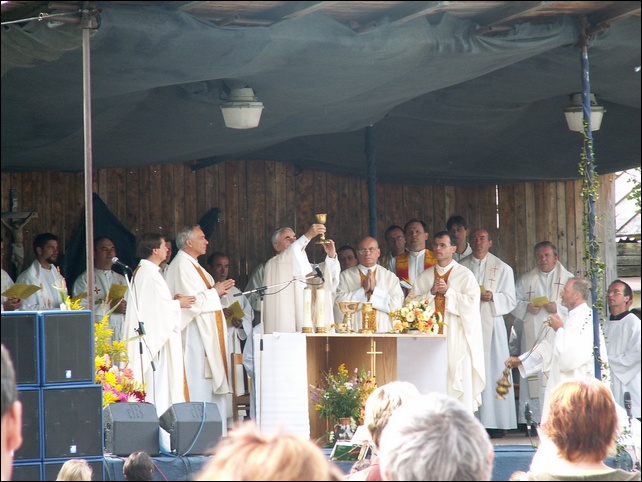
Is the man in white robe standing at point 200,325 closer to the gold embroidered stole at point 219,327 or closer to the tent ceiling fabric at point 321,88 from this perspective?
the gold embroidered stole at point 219,327

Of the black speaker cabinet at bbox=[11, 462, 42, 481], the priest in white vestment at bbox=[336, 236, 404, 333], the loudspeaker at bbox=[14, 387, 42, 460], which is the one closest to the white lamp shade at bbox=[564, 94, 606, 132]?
the priest in white vestment at bbox=[336, 236, 404, 333]

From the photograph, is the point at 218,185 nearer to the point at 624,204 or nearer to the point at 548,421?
the point at 624,204

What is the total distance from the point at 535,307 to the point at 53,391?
19.3 feet

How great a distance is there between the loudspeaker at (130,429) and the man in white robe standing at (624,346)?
5380 millimetres

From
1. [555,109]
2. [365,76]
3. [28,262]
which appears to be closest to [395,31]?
[365,76]

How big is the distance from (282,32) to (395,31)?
75cm

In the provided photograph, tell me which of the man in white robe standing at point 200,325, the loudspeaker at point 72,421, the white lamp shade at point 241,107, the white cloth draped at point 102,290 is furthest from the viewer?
the white cloth draped at point 102,290

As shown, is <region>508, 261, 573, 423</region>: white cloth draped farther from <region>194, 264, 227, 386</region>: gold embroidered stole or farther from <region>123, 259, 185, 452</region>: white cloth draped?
<region>123, 259, 185, 452</region>: white cloth draped

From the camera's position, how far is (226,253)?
11.9 metres

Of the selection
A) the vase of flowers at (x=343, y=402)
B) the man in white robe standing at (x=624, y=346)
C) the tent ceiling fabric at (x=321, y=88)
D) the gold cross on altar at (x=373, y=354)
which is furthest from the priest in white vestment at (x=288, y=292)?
the man in white robe standing at (x=624, y=346)

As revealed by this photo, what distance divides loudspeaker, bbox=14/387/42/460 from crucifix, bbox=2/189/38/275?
5360 millimetres

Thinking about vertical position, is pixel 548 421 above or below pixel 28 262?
below

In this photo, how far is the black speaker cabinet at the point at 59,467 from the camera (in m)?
5.15

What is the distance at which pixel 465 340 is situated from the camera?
924cm
